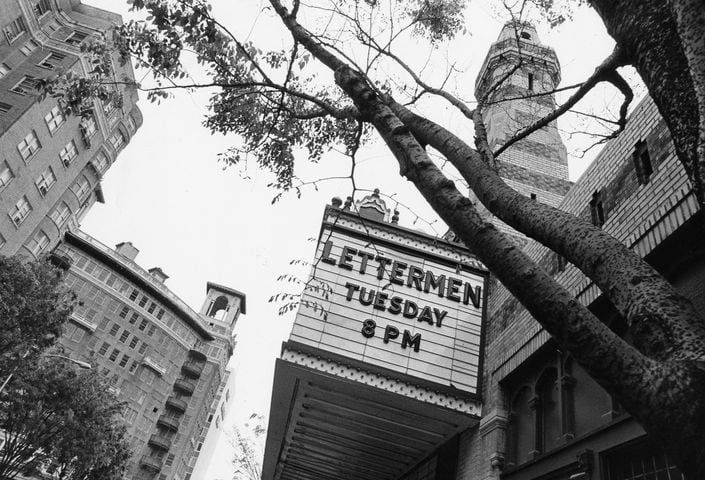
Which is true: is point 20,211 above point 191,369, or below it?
below

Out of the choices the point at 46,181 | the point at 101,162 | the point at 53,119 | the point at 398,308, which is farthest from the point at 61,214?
the point at 398,308

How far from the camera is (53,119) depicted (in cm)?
3875

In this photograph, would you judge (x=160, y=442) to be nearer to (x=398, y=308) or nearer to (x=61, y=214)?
(x=61, y=214)

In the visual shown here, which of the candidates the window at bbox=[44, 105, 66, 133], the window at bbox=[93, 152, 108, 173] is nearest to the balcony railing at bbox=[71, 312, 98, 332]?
the window at bbox=[93, 152, 108, 173]

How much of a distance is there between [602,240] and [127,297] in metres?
67.9

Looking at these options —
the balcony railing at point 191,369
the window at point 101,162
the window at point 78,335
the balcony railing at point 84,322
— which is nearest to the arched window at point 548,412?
the window at point 101,162

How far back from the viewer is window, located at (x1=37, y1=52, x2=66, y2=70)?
128 feet

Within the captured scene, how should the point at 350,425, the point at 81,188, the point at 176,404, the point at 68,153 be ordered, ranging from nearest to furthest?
1. the point at 350,425
2. the point at 68,153
3. the point at 81,188
4. the point at 176,404

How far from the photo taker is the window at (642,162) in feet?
21.5

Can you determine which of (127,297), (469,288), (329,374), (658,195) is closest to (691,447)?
(658,195)

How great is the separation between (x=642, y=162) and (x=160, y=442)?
7033cm

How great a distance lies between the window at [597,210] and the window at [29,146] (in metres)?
38.4

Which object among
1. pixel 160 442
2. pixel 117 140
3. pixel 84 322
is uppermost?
pixel 117 140

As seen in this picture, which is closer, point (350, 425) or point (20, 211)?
point (350, 425)
